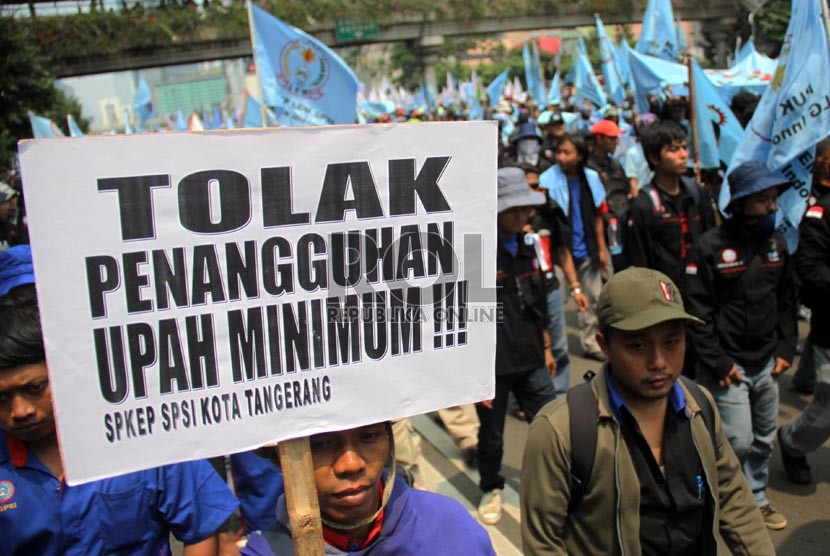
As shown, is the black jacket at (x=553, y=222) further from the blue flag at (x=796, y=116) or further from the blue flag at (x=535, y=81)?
the blue flag at (x=535, y=81)

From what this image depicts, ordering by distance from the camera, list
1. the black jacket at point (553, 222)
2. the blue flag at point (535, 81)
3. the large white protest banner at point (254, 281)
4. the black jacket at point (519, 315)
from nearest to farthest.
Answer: the large white protest banner at point (254, 281)
the black jacket at point (519, 315)
the black jacket at point (553, 222)
the blue flag at point (535, 81)

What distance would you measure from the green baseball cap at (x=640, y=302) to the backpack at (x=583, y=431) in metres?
0.23

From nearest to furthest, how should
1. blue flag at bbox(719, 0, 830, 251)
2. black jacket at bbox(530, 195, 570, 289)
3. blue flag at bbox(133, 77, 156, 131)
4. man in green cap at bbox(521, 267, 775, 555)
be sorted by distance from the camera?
A: man in green cap at bbox(521, 267, 775, 555)
blue flag at bbox(719, 0, 830, 251)
black jacket at bbox(530, 195, 570, 289)
blue flag at bbox(133, 77, 156, 131)

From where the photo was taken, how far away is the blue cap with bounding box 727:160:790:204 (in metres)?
3.18

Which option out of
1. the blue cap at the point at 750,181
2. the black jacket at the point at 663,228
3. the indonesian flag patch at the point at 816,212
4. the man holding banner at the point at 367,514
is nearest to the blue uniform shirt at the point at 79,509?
the man holding banner at the point at 367,514

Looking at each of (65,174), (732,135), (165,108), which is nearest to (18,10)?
(732,135)

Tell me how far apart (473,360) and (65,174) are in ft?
3.12

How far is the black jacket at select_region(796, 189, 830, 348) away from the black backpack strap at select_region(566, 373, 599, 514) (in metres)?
2.35

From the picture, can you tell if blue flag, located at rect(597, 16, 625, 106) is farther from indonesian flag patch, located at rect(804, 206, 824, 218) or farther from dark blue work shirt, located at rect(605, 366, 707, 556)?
dark blue work shirt, located at rect(605, 366, 707, 556)

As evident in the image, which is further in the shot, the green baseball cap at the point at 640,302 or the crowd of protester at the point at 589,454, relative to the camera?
the green baseball cap at the point at 640,302

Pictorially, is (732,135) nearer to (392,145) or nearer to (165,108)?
(392,145)

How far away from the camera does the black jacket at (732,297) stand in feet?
10.7

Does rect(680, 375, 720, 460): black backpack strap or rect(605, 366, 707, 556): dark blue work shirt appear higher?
rect(680, 375, 720, 460): black backpack strap

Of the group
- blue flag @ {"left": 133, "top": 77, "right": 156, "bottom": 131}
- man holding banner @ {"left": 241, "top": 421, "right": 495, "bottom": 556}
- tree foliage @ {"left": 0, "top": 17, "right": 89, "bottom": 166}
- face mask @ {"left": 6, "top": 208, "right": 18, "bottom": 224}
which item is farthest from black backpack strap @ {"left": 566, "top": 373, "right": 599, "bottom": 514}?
blue flag @ {"left": 133, "top": 77, "right": 156, "bottom": 131}
